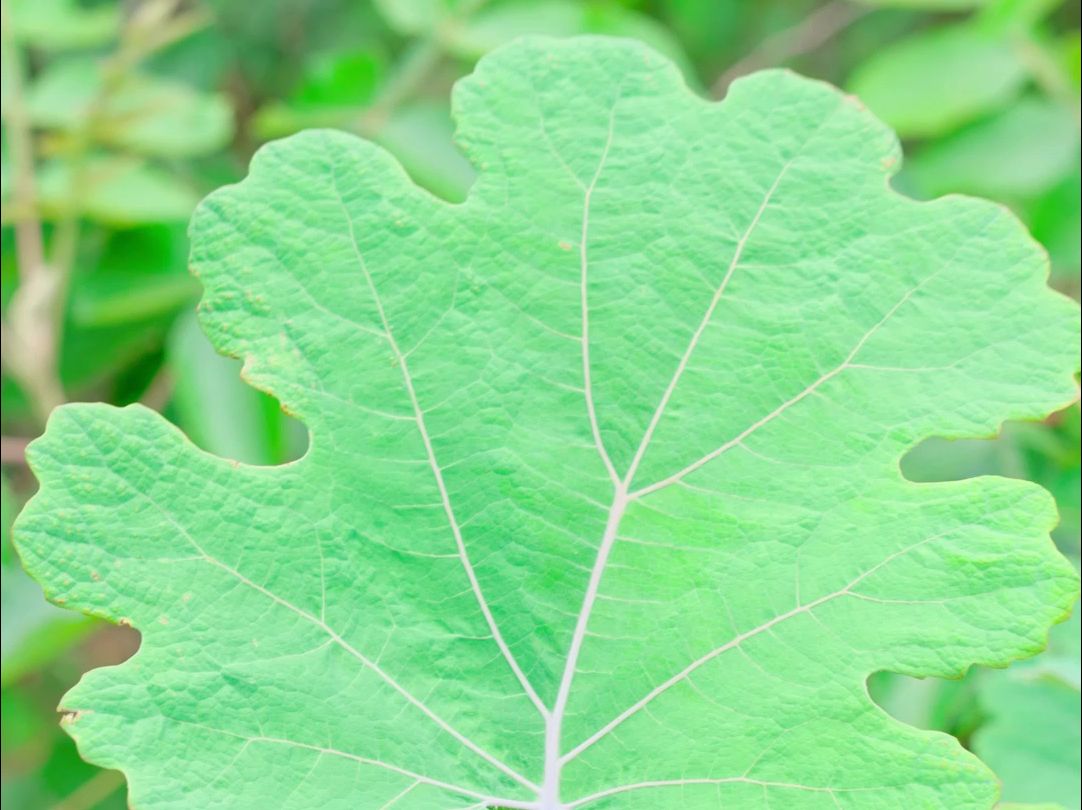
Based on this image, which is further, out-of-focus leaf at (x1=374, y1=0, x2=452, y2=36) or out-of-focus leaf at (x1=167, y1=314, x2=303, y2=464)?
out-of-focus leaf at (x1=374, y1=0, x2=452, y2=36)

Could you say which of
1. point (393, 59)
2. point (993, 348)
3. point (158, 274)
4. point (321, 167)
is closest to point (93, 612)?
point (321, 167)

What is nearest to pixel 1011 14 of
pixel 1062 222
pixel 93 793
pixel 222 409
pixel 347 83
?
pixel 1062 222

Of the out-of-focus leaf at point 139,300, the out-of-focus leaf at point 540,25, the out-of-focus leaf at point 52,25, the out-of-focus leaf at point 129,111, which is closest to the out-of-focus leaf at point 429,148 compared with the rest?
the out-of-focus leaf at point 540,25

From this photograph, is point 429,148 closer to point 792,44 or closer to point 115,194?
point 115,194

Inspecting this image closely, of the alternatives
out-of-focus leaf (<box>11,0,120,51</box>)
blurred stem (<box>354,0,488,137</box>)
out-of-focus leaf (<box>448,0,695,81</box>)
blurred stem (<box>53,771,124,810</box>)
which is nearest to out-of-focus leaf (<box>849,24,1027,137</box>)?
out-of-focus leaf (<box>448,0,695,81</box>)

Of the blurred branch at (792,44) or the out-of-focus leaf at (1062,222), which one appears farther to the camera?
the blurred branch at (792,44)

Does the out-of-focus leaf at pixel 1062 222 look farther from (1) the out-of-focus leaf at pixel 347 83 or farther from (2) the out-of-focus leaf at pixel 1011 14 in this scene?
(1) the out-of-focus leaf at pixel 347 83

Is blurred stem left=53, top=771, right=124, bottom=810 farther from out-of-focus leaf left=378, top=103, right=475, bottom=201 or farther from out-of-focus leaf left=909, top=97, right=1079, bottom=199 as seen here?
out-of-focus leaf left=909, top=97, right=1079, bottom=199
